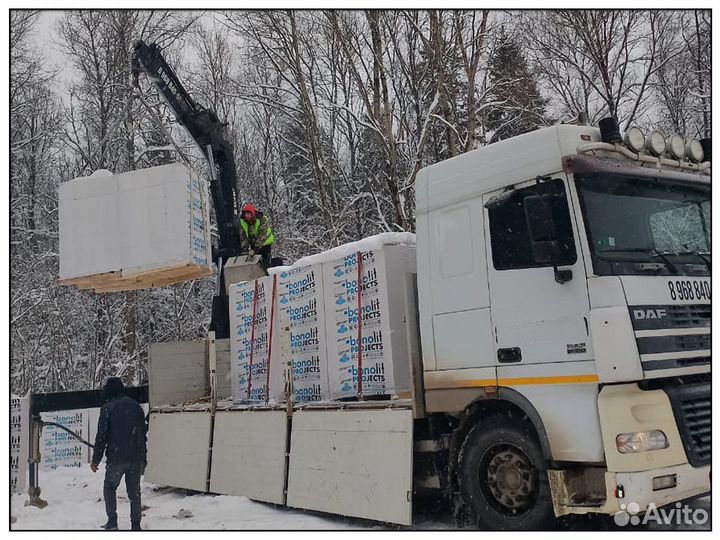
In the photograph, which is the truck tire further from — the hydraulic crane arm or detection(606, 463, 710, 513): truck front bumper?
the hydraulic crane arm

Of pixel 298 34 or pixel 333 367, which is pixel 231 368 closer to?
pixel 333 367

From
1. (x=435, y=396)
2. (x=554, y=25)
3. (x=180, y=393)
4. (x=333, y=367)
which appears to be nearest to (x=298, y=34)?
(x=554, y=25)

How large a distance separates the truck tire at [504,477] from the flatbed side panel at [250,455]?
2.42m

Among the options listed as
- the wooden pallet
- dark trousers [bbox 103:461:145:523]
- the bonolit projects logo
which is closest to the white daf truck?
the bonolit projects logo

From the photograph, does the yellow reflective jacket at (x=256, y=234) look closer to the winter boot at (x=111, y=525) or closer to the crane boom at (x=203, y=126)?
the crane boom at (x=203, y=126)

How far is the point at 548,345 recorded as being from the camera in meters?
5.40

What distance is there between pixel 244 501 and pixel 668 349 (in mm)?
5100

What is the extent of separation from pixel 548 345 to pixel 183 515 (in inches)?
185

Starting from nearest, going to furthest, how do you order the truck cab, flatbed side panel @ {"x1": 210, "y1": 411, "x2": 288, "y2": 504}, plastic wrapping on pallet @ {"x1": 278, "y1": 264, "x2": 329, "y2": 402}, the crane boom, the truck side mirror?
the truck cab
the truck side mirror
plastic wrapping on pallet @ {"x1": 278, "y1": 264, "x2": 329, "y2": 402}
flatbed side panel @ {"x1": 210, "y1": 411, "x2": 288, "y2": 504}
the crane boom

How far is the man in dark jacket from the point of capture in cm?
709

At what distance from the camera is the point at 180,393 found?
32.0 feet

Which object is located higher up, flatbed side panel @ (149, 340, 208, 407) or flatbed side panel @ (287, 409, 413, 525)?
flatbed side panel @ (149, 340, 208, 407)

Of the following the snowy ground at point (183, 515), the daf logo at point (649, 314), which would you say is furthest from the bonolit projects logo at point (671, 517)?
the daf logo at point (649, 314)

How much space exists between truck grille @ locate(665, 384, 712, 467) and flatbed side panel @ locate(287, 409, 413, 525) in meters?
2.27
